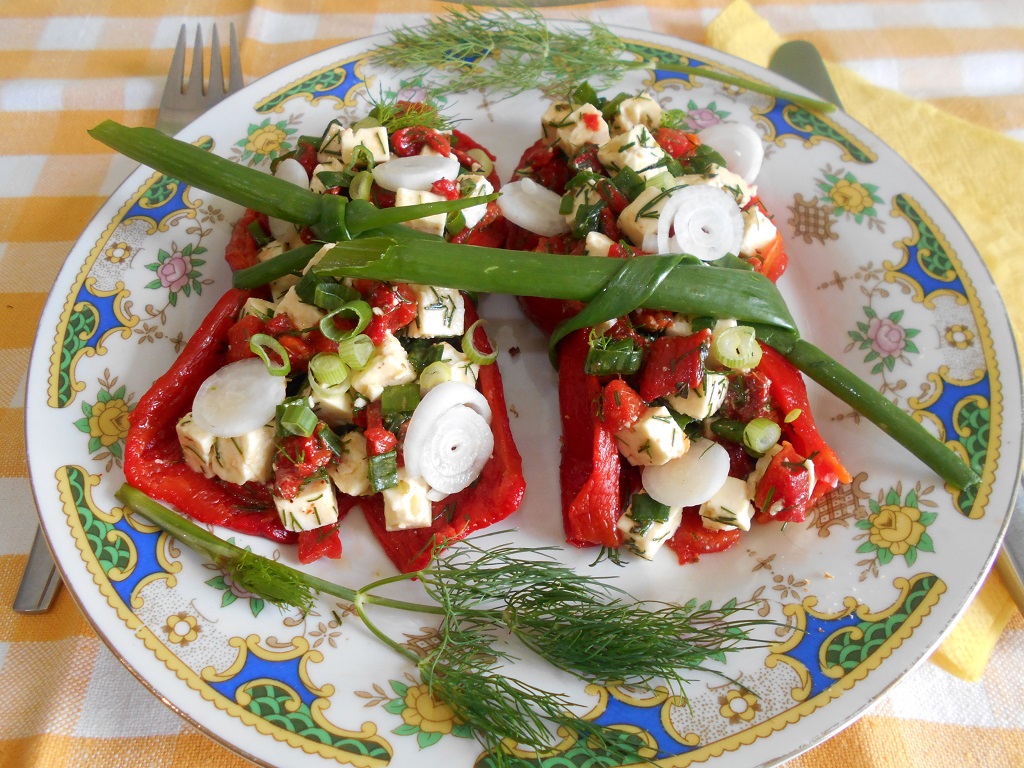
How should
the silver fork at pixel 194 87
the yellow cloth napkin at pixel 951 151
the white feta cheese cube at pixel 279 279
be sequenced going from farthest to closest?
the silver fork at pixel 194 87 → the yellow cloth napkin at pixel 951 151 → the white feta cheese cube at pixel 279 279

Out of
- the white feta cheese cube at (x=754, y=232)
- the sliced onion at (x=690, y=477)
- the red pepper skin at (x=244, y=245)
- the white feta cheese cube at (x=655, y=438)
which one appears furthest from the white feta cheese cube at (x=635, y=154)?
the red pepper skin at (x=244, y=245)

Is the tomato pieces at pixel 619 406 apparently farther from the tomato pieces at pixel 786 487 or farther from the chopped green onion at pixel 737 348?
the tomato pieces at pixel 786 487

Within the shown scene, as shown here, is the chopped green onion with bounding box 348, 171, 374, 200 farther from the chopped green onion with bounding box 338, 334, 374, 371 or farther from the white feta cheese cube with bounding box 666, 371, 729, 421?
the white feta cheese cube with bounding box 666, 371, 729, 421

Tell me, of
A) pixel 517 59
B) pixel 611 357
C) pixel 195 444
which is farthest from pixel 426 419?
pixel 517 59

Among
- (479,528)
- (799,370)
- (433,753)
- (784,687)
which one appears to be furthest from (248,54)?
(784,687)

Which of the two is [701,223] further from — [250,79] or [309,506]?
[250,79]

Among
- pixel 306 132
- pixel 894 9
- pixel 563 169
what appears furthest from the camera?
pixel 894 9

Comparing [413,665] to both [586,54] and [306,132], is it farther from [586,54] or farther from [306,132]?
[586,54]
